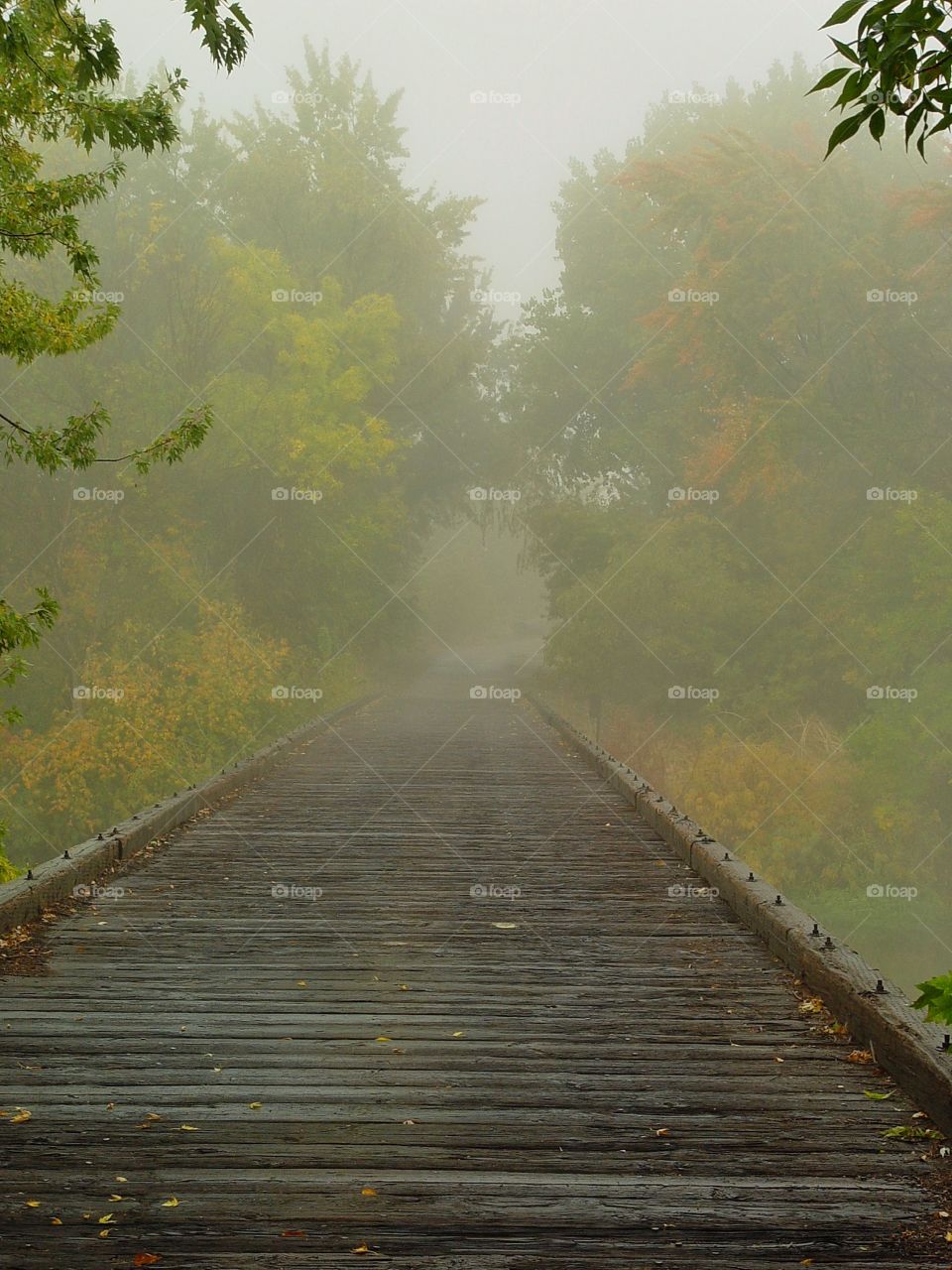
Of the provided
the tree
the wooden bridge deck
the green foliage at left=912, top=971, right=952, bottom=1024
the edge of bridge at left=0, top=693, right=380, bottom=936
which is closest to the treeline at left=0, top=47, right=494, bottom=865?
the edge of bridge at left=0, top=693, right=380, bottom=936

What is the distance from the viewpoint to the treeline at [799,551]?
90.4ft

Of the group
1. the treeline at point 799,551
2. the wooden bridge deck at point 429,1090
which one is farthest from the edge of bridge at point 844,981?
the treeline at point 799,551

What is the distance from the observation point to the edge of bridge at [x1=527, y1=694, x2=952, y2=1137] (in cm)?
449

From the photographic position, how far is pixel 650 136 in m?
43.7

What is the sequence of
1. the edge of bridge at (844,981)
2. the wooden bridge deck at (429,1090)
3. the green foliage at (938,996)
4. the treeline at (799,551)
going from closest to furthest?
the wooden bridge deck at (429,1090) → the green foliage at (938,996) → the edge of bridge at (844,981) → the treeline at (799,551)

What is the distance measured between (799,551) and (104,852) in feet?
85.4

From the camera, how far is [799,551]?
3225 centimetres

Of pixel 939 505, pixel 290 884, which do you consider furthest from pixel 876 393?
pixel 290 884

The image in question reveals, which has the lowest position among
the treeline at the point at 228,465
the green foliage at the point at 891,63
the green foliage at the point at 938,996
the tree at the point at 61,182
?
the green foliage at the point at 938,996

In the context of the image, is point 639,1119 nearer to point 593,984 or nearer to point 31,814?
point 593,984

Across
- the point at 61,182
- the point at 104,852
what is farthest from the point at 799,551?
the point at 104,852

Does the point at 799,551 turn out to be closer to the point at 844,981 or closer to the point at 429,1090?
the point at 844,981

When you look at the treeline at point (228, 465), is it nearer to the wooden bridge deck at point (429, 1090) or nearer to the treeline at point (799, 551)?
the treeline at point (799, 551)

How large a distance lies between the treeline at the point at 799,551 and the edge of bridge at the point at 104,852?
16278 millimetres
